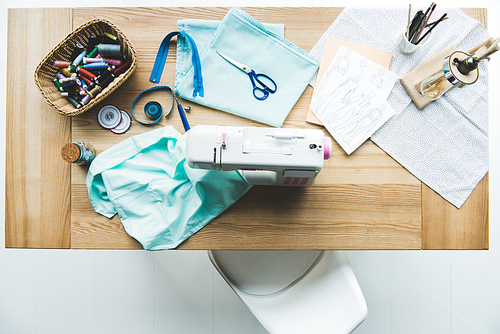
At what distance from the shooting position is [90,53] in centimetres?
84

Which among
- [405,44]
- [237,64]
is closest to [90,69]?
[237,64]

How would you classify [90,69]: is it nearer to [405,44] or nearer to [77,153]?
[77,153]

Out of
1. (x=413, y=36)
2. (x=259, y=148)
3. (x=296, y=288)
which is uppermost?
(x=413, y=36)

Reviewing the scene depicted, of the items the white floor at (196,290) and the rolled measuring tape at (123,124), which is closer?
the rolled measuring tape at (123,124)

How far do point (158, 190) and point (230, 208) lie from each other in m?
0.23

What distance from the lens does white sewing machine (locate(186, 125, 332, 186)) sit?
642 millimetres

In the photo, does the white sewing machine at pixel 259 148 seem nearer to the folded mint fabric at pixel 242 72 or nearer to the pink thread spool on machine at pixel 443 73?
the folded mint fabric at pixel 242 72

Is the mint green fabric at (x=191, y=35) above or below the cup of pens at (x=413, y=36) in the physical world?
below

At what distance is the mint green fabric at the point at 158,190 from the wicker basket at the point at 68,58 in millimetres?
160

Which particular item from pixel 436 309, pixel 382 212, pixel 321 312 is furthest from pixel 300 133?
pixel 436 309

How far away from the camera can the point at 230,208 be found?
0.85 meters

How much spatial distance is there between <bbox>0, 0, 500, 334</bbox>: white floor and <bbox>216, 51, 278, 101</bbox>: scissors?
768 millimetres

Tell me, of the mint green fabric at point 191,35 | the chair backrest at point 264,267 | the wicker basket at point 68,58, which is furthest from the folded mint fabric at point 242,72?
the chair backrest at point 264,267

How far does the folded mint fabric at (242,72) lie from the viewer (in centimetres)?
87
